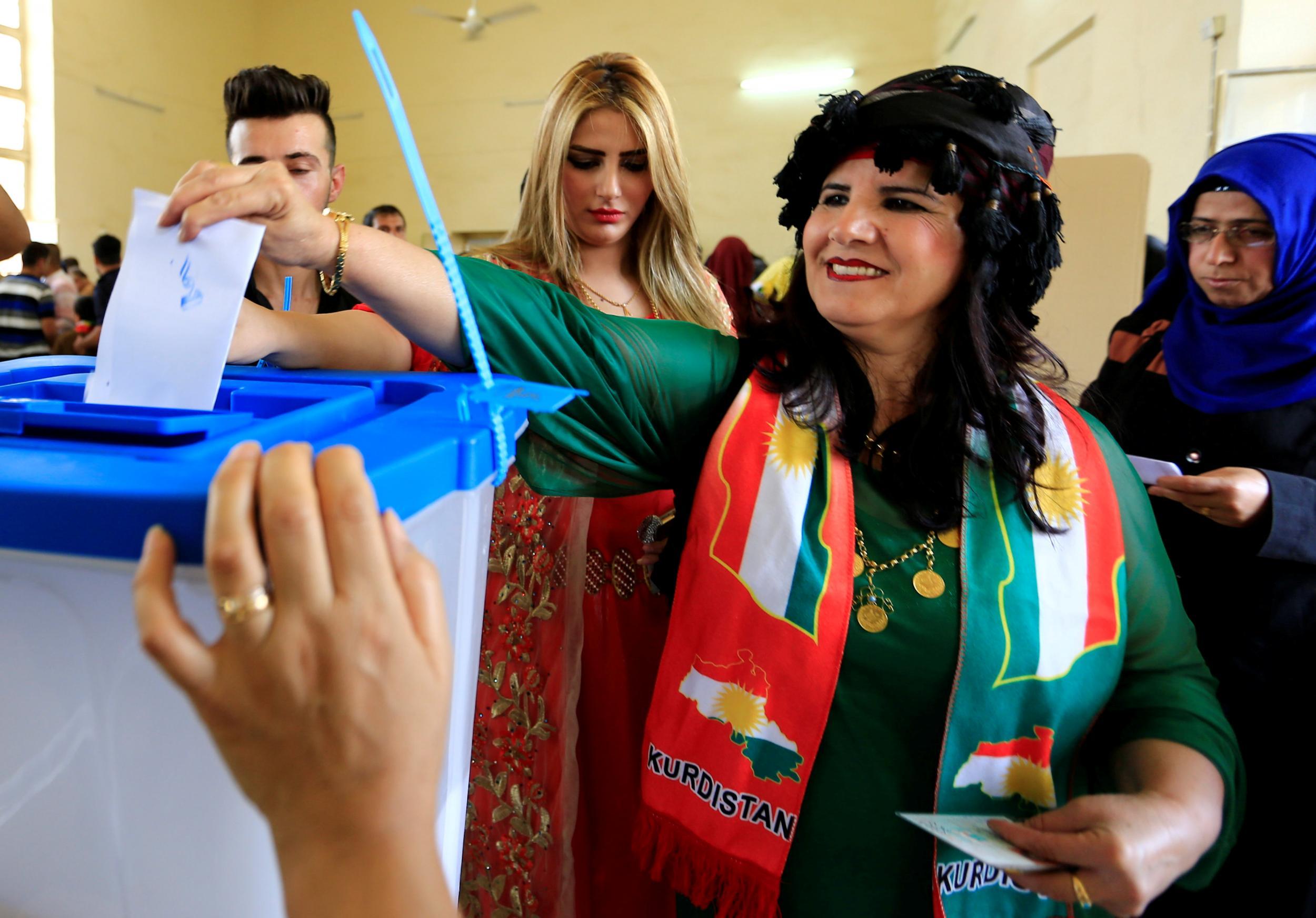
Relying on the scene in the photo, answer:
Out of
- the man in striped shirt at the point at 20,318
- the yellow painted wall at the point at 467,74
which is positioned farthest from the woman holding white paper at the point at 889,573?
the yellow painted wall at the point at 467,74

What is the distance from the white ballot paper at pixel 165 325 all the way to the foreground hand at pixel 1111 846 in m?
0.77

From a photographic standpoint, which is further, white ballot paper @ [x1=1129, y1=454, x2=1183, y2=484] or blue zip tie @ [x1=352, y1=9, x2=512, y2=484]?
white ballot paper @ [x1=1129, y1=454, x2=1183, y2=484]

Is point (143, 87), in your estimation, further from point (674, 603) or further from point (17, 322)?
point (674, 603)

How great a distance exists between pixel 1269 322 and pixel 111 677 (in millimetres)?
1806

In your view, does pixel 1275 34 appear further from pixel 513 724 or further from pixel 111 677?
pixel 111 677

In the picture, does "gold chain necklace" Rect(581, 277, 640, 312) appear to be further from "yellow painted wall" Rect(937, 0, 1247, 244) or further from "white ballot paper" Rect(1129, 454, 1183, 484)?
"yellow painted wall" Rect(937, 0, 1247, 244)

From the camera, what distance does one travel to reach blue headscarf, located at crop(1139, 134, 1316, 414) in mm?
1464

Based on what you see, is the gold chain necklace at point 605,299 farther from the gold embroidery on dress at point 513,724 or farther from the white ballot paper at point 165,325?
the white ballot paper at point 165,325

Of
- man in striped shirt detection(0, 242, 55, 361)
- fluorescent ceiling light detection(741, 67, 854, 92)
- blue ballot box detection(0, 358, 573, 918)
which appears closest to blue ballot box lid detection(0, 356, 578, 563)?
blue ballot box detection(0, 358, 573, 918)

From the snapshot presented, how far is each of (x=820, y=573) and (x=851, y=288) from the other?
1.09 feet

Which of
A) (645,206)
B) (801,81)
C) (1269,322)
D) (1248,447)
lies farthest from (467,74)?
(1248,447)

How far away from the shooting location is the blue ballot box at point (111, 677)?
0.37m

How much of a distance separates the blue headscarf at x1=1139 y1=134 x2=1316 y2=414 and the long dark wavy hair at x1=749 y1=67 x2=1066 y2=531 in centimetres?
65

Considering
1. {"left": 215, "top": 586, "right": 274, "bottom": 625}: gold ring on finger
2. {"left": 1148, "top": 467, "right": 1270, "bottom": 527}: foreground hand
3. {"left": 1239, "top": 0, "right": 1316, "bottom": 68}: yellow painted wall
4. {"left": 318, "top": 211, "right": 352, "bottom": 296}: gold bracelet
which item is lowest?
{"left": 1148, "top": 467, "right": 1270, "bottom": 527}: foreground hand
